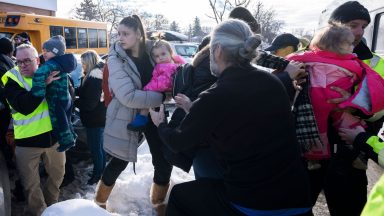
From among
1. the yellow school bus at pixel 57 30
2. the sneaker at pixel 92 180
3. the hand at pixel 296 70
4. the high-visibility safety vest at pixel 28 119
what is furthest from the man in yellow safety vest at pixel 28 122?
the yellow school bus at pixel 57 30

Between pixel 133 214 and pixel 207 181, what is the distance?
1688mm

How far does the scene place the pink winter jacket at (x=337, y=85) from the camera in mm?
2164

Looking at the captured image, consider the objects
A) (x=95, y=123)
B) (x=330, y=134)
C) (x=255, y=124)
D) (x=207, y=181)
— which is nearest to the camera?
(x=255, y=124)

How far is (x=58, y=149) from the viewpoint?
3301mm

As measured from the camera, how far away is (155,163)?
3.32 m

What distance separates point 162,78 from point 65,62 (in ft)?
3.18

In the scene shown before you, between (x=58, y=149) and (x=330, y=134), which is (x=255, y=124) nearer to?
(x=330, y=134)

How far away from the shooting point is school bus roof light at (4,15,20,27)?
13.4m

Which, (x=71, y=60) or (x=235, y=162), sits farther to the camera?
(x=71, y=60)

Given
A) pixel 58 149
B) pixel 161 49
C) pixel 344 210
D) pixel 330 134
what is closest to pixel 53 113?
pixel 58 149

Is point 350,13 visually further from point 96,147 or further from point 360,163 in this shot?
point 96,147

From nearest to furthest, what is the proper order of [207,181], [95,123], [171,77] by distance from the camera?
[207,181], [171,77], [95,123]

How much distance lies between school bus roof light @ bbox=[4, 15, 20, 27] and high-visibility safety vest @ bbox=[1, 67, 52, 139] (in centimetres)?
1186

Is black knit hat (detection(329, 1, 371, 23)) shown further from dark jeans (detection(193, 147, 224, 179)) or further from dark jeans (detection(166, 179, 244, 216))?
dark jeans (detection(166, 179, 244, 216))
